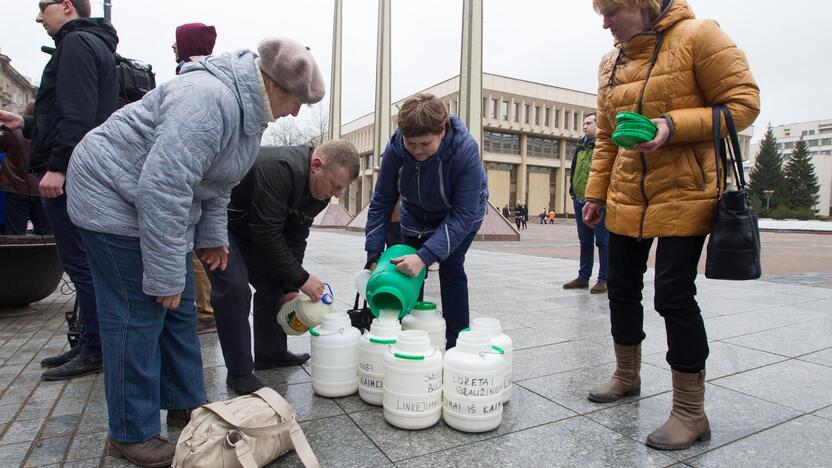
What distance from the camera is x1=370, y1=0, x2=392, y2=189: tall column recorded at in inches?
1275

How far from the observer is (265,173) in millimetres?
2693

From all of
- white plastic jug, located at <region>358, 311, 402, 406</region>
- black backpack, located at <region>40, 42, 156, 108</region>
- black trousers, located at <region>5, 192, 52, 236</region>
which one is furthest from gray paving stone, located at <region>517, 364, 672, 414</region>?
black trousers, located at <region>5, 192, 52, 236</region>

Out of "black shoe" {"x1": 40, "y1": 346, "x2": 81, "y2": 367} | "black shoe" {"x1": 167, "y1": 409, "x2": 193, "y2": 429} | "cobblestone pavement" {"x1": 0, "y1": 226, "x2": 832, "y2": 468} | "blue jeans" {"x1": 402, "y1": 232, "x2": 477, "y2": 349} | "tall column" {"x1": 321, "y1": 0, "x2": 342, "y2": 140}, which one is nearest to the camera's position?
"cobblestone pavement" {"x1": 0, "y1": 226, "x2": 832, "y2": 468}

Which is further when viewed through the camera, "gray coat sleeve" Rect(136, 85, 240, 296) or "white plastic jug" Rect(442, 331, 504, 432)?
"white plastic jug" Rect(442, 331, 504, 432)

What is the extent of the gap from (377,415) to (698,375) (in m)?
1.43

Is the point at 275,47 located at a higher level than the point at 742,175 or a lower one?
higher

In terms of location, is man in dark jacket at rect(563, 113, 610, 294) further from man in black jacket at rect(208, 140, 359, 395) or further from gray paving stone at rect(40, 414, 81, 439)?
gray paving stone at rect(40, 414, 81, 439)

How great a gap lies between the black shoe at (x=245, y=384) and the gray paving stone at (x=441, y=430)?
607 mm

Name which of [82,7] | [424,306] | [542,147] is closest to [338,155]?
[424,306]

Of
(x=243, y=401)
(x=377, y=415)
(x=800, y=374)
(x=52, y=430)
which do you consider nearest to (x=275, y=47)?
(x=243, y=401)

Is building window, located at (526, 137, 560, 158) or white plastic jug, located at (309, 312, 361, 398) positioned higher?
building window, located at (526, 137, 560, 158)

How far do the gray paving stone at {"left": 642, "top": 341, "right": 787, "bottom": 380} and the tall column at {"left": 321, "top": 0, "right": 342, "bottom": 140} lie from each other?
36.2 meters

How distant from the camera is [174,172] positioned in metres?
1.75

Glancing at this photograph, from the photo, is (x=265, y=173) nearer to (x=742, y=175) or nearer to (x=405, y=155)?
(x=405, y=155)
